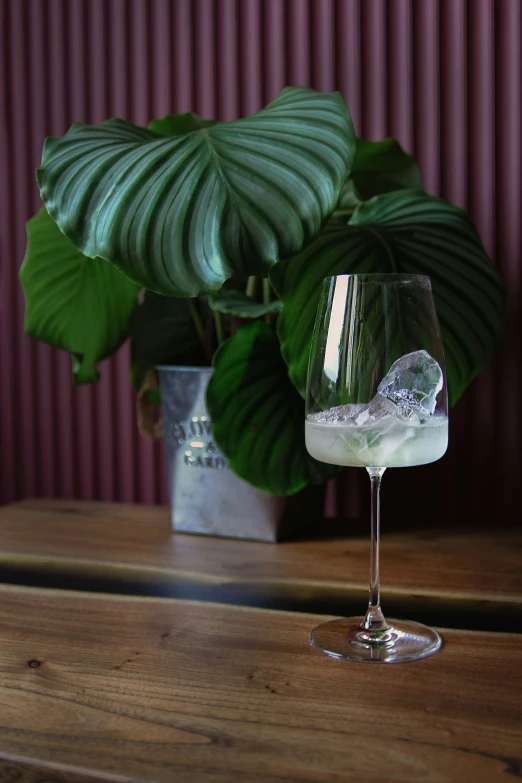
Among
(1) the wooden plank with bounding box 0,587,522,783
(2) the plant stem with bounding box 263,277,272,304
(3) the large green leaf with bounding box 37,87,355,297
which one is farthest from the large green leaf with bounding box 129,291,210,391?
(1) the wooden plank with bounding box 0,587,522,783

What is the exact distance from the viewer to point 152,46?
55.2 inches

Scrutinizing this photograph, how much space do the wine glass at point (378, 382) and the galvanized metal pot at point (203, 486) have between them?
0.38 metres

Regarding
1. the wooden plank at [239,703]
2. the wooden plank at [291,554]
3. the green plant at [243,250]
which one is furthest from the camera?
the wooden plank at [291,554]

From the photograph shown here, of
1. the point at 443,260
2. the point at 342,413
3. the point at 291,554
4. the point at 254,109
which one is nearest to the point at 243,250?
the point at 342,413

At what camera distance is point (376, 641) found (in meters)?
0.72

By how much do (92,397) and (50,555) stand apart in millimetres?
512

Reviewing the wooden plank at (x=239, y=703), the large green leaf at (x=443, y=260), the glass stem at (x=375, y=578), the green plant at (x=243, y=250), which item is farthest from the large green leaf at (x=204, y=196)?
the wooden plank at (x=239, y=703)

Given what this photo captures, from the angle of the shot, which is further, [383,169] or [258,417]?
[383,169]

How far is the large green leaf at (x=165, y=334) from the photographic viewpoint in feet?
3.93

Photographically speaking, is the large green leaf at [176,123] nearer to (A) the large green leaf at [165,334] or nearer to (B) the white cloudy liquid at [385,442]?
(A) the large green leaf at [165,334]

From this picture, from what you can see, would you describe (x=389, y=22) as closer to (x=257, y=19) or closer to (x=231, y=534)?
(x=257, y=19)

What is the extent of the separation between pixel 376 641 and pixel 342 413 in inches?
8.1

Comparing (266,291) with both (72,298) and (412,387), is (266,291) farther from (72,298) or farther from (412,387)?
(412,387)

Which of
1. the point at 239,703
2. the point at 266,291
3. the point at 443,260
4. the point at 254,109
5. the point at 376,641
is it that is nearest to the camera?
the point at 239,703
